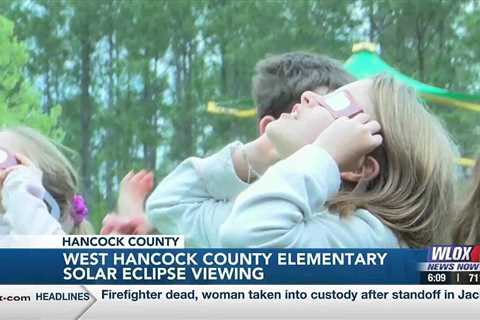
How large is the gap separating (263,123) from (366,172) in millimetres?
378

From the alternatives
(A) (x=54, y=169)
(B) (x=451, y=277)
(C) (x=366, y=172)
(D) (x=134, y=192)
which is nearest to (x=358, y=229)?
(C) (x=366, y=172)

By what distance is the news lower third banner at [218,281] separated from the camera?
297 cm

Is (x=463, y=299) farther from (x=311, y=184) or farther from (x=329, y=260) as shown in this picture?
(x=311, y=184)

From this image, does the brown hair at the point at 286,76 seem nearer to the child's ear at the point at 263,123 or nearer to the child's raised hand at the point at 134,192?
the child's ear at the point at 263,123

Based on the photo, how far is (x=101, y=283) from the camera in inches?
121

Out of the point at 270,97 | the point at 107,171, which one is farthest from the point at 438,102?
the point at 107,171

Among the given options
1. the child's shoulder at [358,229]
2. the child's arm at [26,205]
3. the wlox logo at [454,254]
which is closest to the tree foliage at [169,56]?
the child's arm at [26,205]

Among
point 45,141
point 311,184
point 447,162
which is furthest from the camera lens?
point 45,141

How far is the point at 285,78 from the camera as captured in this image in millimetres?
3016

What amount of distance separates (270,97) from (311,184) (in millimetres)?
428

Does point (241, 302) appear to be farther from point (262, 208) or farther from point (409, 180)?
point (409, 180)

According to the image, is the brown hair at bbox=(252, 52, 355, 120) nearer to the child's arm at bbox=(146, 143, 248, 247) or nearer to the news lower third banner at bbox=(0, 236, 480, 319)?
the child's arm at bbox=(146, 143, 248, 247)

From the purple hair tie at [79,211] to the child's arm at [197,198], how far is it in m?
0.22

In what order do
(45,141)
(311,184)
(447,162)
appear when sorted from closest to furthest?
(311,184), (447,162), (45,141)
